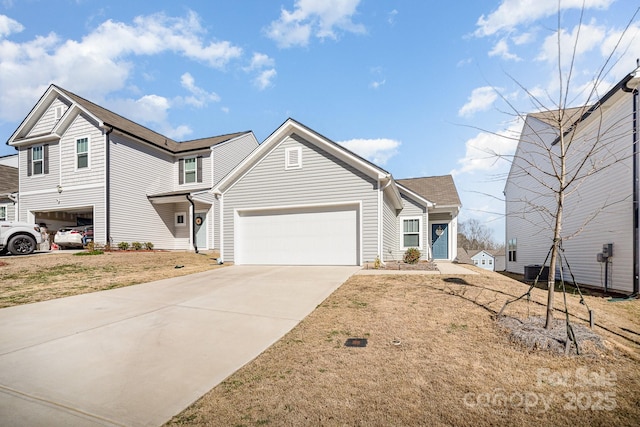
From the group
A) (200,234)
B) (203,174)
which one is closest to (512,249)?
(200,234)

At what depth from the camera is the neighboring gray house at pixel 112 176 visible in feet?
54.7

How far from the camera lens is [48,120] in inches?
722

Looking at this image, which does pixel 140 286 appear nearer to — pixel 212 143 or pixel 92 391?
pixel 92 391

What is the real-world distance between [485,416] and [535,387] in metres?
0.90

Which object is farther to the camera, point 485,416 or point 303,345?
point 303,345

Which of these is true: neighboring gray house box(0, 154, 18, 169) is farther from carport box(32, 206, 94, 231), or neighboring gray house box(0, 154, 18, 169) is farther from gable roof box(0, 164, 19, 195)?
carport box(32, 206, 94, 231)

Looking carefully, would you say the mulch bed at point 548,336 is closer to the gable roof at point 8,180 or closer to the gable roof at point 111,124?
the gable roof at point 111,124

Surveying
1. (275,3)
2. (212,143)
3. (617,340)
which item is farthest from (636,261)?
(212,143)

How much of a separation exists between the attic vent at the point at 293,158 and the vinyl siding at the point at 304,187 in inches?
5.0

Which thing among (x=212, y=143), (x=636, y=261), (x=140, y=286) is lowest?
(x=140, y=286)

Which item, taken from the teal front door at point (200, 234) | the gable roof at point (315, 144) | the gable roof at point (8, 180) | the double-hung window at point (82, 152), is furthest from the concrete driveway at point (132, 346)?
the gable roof at point (8, 180)

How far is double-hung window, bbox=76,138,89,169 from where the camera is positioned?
17.0m

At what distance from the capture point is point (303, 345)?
4.61m

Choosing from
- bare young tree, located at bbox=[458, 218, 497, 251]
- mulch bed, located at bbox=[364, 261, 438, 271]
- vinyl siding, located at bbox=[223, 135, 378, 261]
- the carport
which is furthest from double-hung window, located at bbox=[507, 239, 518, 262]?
bare young tree, located at bbox=[458, 218, 497, 251]
